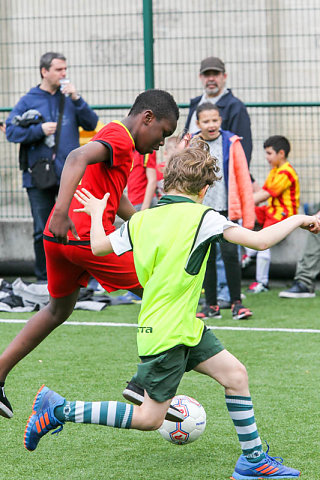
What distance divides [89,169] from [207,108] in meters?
3.05

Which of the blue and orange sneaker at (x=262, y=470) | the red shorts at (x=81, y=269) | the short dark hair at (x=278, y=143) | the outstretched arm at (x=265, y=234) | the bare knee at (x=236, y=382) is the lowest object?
the blue and orange sneaker at (x=262, y=470)

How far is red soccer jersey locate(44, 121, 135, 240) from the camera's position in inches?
183

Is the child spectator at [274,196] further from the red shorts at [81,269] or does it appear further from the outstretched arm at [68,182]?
the outstretched arm at [68,182]

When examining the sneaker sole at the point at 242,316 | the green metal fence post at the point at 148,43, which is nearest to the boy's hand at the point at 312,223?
the sneaker sole at the point at 242,316

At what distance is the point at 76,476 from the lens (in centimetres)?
417

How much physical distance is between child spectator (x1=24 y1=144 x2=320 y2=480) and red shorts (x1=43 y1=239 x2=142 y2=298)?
71 cm

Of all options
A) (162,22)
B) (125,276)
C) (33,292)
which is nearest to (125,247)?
(125,276)

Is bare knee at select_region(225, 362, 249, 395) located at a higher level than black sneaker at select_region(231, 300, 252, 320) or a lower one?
higher

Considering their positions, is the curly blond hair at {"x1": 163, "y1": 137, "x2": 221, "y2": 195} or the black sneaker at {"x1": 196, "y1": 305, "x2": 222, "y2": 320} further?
the black sneaker at {"x1": 196, "y1": 305, "x2": 222, "y2": 320}

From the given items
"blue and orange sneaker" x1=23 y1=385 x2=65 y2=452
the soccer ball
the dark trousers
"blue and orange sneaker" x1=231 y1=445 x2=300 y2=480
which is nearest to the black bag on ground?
the dark trousers

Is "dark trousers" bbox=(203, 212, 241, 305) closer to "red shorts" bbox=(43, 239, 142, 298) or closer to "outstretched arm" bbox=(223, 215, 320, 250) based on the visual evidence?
"red shorts" bbox=(43, 239, 142, 298)

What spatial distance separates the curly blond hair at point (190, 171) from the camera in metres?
3.94

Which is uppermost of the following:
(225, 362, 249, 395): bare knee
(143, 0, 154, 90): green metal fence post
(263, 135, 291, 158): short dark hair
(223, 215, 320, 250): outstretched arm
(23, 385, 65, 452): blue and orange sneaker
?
(143, 0, 154, 90): green metal fence post

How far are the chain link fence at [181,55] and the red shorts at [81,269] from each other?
5310 mm
